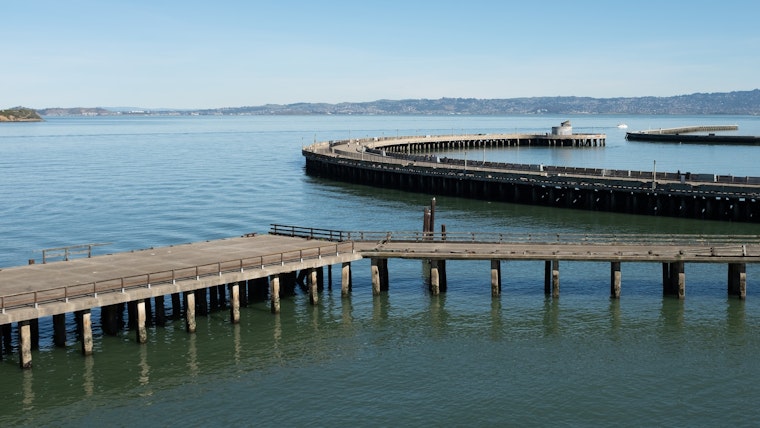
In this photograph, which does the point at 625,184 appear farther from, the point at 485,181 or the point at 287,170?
the point at 287,170

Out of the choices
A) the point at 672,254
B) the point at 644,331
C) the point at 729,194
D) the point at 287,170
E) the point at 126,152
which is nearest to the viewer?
the point at 644,331

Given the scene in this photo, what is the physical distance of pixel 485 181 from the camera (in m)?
91.7

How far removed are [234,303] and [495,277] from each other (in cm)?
1426

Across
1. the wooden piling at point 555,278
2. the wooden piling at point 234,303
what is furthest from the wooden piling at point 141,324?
the wooden piling at point 555,278

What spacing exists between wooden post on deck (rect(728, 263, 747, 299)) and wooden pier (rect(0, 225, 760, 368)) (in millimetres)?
54

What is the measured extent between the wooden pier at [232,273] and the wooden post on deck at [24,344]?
41 millimetres

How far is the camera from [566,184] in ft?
273

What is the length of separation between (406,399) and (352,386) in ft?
8.23

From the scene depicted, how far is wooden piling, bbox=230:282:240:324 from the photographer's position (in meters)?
40.4

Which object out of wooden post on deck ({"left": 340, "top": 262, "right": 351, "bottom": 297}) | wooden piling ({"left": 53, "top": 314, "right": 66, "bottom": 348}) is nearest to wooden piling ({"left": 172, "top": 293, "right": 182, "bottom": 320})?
wooden piling ({"left": 53, "top": 314, "right": 66, "bottom": 348})

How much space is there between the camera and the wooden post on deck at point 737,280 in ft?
146

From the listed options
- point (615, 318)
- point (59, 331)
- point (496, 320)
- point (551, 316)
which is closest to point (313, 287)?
point (496, 320)

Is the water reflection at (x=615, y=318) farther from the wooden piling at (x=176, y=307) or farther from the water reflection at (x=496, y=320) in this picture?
the wooden piling at (x=176, y=307)

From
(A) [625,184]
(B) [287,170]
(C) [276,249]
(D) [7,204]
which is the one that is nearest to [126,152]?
(B) [287,170]
